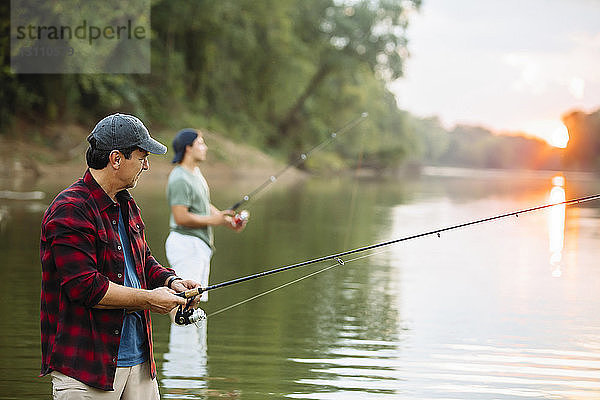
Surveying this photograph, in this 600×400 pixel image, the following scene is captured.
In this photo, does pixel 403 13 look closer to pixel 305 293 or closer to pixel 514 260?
pixel 514 260

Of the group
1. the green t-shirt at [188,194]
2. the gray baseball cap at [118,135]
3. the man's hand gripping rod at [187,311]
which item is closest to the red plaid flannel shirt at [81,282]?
the gray baseball cap at [118,135]

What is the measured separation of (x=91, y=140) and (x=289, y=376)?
121 inches

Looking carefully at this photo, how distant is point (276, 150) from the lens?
50.2 meters

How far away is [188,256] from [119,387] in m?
3.57

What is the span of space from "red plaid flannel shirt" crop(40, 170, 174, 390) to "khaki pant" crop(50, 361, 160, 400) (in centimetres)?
3

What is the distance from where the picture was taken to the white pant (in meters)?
6.63

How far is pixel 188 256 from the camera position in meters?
6.69

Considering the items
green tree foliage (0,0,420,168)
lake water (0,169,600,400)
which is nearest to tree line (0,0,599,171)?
green tree foliage (0,0,420,168)

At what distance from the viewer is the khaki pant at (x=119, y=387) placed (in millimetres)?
3002

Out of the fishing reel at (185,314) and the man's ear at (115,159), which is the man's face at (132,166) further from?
the fishing reel at (185,314)

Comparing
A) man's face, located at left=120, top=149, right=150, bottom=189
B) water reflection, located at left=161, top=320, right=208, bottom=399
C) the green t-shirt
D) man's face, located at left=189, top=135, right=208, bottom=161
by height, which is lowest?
Answer: water reflection, located at left=161, top=320, right=208, bottom=399

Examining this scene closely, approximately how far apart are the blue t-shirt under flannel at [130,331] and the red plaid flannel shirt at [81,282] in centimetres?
8

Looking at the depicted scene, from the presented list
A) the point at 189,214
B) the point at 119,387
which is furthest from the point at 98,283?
the point at 189,214

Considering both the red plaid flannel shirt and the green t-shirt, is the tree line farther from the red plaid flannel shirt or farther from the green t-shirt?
the red plaid flannel shirt
